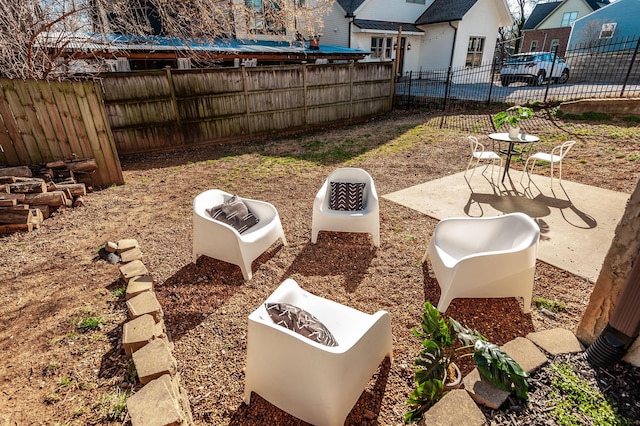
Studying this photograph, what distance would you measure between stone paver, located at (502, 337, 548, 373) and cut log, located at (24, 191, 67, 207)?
596cm

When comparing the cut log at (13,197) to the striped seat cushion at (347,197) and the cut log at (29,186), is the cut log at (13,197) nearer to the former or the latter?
the cut log at (29,186)

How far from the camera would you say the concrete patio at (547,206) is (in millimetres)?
3656

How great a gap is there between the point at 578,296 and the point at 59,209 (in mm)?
6810

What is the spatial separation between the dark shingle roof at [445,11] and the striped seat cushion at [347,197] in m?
16.9

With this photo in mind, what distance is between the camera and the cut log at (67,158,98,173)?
5535mm

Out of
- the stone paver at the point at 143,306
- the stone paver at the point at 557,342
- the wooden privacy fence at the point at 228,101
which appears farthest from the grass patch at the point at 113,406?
the wooden privacy fence at the point at 228,101

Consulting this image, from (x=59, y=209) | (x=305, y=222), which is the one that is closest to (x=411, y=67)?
(x=305, y=222)

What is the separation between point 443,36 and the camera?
1762cm

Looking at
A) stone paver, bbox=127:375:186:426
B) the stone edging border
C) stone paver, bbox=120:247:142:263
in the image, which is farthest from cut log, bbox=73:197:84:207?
stone paver, bbox=127:375:186:426

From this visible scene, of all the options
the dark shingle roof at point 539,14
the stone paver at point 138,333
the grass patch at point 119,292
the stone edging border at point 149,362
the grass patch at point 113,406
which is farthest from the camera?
the dark shingle roof at point 539,14

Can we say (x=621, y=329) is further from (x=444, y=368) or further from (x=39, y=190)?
(x=39, y=190)

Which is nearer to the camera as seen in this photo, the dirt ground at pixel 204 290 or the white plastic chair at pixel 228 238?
the dirt ground at pixel 204 290

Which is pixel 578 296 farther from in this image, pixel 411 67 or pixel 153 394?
pixel 411 67

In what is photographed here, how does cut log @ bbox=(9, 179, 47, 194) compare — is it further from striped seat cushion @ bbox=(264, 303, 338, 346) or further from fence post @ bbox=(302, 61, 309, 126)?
fence post @ bbox=(302, 61, 309, 126)
